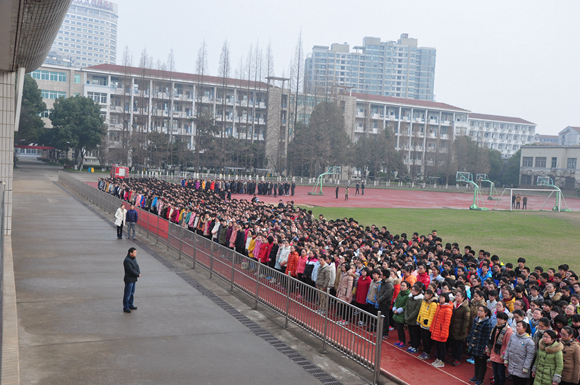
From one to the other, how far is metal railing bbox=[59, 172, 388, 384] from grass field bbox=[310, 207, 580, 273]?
10442 mm

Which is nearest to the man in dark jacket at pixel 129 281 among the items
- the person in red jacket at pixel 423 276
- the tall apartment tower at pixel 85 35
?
the person in red jacket at pixel 423 276

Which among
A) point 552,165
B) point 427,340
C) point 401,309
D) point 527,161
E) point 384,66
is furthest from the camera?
point 384,66

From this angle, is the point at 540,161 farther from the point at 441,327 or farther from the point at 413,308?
the point at 441,327

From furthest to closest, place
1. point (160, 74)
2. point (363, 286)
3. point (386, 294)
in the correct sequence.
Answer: point (160, 74), point (363, 286), point (386, 294)

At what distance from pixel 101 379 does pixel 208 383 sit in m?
1.45

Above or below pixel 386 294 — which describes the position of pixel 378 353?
below

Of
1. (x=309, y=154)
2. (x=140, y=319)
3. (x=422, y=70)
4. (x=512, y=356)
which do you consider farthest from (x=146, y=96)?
(x=422, y=70)

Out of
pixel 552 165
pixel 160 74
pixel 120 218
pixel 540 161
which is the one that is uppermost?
pixel 160 74

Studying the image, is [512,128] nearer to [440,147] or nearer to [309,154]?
[440,147]

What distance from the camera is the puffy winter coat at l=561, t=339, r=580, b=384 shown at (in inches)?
248

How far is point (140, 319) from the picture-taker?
9336 millimetres

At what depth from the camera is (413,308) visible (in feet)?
27.6

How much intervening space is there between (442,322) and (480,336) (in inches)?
27.2

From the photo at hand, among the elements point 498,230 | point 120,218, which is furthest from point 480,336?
point 498,230
